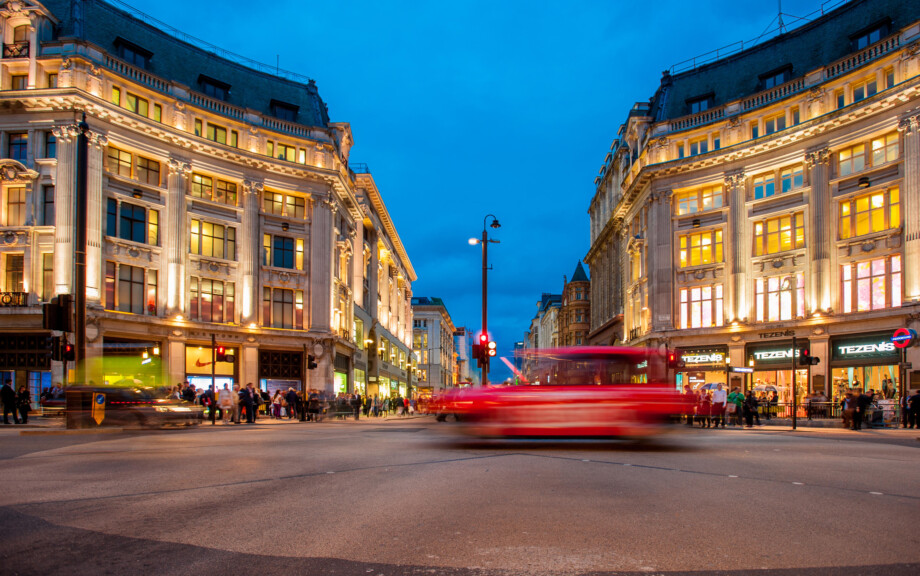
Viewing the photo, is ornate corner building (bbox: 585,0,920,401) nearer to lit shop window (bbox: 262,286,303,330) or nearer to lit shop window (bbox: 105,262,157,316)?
lit shop window (bbox: 262,286,303,330)

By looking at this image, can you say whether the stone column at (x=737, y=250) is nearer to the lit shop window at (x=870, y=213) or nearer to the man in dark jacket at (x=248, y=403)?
the lit shop window at (x=870, y=213)

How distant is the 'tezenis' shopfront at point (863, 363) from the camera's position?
121 ft

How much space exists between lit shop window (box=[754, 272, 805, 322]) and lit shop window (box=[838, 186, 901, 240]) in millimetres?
3920

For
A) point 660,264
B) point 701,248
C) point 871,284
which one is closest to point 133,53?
point 660,264

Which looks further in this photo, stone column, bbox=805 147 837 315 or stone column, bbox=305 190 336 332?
stone column, bbox=305 190 336 332

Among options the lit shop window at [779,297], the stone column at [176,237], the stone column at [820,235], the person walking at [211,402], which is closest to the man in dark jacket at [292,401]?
the person walking at [211,402]

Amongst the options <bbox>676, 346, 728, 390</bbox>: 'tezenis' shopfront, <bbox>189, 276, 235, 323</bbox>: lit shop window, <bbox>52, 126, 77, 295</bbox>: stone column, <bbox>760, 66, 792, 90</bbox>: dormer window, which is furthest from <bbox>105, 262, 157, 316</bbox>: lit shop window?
<bbox>760, 66, 792, 90</bbox>: dormer window

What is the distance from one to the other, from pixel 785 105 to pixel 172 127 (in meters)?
35.5

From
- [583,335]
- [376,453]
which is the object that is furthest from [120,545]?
[583,335]

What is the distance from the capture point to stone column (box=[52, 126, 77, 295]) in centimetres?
3512

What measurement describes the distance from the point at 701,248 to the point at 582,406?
3678 centimetres

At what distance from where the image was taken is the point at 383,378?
74500mm

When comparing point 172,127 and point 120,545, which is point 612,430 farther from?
point 172,127

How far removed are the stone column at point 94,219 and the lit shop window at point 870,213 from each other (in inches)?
1546
